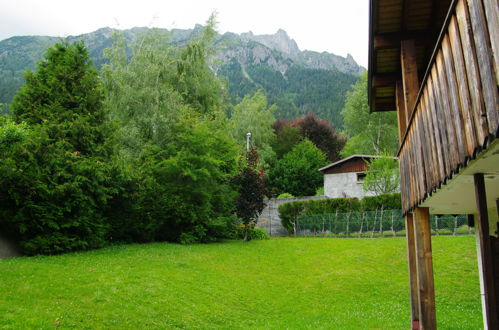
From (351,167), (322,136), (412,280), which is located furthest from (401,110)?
(322,136)

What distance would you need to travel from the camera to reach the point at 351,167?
34250mm

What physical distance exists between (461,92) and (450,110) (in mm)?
365

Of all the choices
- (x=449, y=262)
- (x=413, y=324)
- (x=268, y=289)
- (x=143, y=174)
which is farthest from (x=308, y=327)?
(x=143, y=174)

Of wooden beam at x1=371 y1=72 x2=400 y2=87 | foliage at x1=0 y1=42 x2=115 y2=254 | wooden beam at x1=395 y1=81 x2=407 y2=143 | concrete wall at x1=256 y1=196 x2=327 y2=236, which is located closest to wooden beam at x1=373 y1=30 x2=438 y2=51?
wooden beam at x1=371 y1=72 x2=400 y2=87

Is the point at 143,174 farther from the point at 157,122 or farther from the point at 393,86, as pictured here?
the point at 393,86

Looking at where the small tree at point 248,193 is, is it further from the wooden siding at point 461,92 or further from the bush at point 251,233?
the wooden siding at point 461,92

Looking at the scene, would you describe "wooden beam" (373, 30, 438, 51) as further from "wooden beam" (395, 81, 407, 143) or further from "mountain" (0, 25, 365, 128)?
"mountain" (0, 25, 365, 128)

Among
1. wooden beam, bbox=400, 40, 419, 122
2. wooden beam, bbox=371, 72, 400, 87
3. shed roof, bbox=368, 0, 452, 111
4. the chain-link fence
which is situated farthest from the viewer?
the chain-link fence

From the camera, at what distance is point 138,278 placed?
37.9ft

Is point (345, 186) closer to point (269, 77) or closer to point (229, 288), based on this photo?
point (229, 288)

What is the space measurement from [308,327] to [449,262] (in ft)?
29.4

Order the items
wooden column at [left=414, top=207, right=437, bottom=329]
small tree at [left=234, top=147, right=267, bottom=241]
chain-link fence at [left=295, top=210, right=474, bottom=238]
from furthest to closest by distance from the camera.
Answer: small tree at [left=234, top=147, right=267, bottom=241] < chain-link fence at [left=295, top=210, right=474, bottom=238] < wooden column at [left=414, top=207, right=437, bottom=329]

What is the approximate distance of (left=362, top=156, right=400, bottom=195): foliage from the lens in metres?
28.2

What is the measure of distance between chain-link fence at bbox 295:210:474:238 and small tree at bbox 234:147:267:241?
550 centimetres
